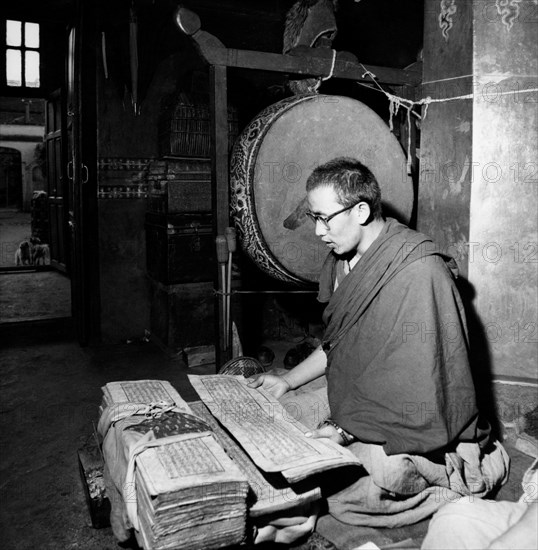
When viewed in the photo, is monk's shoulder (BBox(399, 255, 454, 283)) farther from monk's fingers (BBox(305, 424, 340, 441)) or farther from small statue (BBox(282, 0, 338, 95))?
small statue (BBox(282, 0, 338, 95))

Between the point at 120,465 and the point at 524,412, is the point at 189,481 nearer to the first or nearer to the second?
the point at 120,465

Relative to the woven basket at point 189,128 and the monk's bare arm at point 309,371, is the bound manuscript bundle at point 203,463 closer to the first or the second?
the monk's bare arm at point 309,371

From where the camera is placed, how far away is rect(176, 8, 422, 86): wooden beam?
290 cm

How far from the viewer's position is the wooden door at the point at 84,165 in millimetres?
4805

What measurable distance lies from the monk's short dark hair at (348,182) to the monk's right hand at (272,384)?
2.83 ft

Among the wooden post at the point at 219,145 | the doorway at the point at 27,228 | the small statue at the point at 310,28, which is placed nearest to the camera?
the wooden post at the point at 219,145

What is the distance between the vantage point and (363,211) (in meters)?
2.31

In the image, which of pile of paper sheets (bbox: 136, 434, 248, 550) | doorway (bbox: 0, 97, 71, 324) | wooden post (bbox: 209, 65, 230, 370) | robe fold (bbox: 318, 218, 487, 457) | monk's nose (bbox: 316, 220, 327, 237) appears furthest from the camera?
doorway (bbox: 0, 97, 71, 324)

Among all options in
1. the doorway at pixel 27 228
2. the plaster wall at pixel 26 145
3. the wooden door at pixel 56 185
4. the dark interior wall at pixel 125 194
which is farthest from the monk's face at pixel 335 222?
the plaster wall at pixel 26 145

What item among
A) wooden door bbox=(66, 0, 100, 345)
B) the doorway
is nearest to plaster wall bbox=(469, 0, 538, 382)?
wooden door bbox=(66, 0, 100, 345)

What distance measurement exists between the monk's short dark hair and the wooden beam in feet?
3.33

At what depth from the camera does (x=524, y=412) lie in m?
3.10

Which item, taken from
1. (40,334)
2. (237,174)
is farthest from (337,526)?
(40,334)

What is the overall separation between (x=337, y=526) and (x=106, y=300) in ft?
11.8
